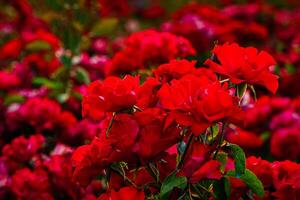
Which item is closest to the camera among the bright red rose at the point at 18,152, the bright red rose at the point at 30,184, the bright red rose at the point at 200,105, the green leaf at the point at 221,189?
the bright red rose at the point at 200,105

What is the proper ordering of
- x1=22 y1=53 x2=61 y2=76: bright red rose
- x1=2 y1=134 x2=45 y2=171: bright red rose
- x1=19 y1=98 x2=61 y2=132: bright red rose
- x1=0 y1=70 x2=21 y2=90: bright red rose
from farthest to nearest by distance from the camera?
x1=22 y1=53 x2=61 y2=76: bright red rose < x1=0 y1=70 x2=21 y2=90: bright red rose < x1=19 y1=98 x2=61 y2=132: bright red rose < x1=2 y1=134 x2=45 y2=171: bright red rose

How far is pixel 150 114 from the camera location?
1.08 m

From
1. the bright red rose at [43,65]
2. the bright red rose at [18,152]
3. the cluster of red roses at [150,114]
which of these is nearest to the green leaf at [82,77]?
the cluster of red roses at [150,114]

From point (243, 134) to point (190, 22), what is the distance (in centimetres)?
59

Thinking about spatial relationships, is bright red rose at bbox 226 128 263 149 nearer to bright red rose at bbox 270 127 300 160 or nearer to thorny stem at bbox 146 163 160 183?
bright red rose at bbox 270 127 300 160

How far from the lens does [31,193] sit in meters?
1.54

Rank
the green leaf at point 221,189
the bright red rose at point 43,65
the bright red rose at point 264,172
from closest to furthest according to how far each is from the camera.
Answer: the green leaf at point 221,189, the bright red rose at point 264,172, the bright red rose at point 43,65

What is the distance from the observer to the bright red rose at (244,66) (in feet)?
3.68

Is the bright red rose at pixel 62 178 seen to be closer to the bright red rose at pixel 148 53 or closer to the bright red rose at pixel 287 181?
the bright red rose at pixel 148 53

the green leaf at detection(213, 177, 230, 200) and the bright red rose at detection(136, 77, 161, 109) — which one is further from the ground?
the bright red rose at detection(136, 77, 161, 109)

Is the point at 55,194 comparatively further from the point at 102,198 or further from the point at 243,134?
the point at 243,134

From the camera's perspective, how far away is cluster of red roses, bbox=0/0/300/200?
3.51 ft

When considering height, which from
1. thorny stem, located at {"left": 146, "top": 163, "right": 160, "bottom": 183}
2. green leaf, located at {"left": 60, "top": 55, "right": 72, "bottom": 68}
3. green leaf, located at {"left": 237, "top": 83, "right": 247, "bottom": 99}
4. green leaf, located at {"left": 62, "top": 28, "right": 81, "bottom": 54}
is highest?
green leaf, located at {"left": 237, "top": 83, "right": 247, "bottom": 99}

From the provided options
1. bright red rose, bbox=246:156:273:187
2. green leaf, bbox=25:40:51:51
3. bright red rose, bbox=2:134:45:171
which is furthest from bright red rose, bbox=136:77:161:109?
green leaf, bbox=25:40:51:51
